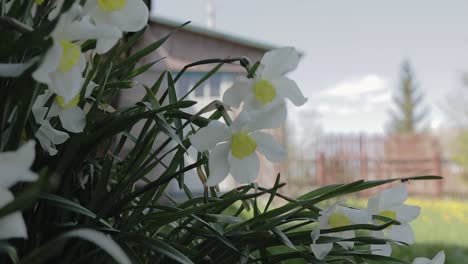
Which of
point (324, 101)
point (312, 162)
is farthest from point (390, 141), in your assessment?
point (324, 101)

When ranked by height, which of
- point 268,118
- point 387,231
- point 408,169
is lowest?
point 408,169

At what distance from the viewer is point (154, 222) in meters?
0.48

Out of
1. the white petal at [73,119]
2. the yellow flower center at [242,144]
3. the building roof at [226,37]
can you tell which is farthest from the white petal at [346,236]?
the building roof at [226,37]

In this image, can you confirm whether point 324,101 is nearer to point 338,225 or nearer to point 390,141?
point 390,141

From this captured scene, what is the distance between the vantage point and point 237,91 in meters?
0.46

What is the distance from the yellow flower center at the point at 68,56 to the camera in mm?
368

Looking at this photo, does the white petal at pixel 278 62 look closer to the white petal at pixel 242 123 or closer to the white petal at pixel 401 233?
the white petal at pixel 242 123

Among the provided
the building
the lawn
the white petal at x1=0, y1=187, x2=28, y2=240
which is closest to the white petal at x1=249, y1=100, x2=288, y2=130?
the white petal at x1=0, y1=187, x2=28, y2=240

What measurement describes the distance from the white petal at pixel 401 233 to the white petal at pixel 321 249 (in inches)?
3.5

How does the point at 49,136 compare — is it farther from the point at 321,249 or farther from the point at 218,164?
the point at 321,249

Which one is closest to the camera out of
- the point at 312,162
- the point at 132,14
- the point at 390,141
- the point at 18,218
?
the point at 18,218

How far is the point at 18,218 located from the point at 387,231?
1.17 ft

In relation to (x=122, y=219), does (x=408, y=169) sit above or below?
below

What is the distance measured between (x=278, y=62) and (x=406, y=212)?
0.64 feet
